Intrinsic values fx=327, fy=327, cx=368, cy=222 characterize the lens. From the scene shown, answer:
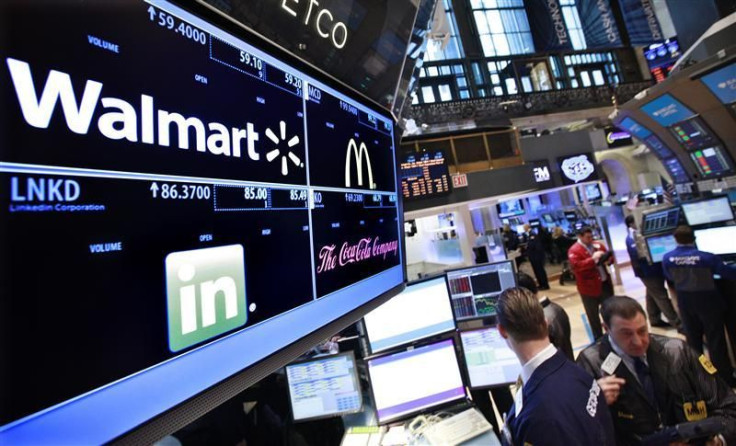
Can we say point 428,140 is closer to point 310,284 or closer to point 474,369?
point 474,369

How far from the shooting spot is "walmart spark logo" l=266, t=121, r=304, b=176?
964 millimetres

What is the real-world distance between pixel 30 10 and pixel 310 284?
0.83 metres

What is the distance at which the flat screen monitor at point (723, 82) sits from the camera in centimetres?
396

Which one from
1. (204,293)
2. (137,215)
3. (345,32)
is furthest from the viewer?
(345,32)

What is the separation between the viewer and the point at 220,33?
32.8 inches

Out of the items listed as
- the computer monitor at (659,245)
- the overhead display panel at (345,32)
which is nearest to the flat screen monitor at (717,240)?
the computer monitor at (659,245)

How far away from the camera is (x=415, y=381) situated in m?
1.94

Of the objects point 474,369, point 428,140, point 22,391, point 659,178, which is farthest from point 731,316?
point 659,178

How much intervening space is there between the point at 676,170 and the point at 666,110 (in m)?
1.24

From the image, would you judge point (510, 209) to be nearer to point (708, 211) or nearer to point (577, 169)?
point (577, 169)

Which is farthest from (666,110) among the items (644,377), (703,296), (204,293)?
(204,293)

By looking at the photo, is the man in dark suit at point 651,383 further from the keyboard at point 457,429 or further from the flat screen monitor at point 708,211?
the flat screen monitor at point 708,211

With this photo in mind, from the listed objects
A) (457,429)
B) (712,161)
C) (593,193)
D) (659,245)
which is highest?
(593,193)

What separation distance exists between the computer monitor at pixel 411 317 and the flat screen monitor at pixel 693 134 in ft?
17.6
